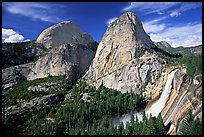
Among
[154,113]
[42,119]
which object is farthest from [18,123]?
[154,113]

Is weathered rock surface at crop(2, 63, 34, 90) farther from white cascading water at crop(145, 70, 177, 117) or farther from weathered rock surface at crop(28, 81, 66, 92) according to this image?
white cascading water at crop(145, 70, 177, 117)

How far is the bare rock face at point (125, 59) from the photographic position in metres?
122

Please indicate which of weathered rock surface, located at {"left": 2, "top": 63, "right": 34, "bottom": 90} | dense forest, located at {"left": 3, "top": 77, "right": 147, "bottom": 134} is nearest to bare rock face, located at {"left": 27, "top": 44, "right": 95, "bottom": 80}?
weathered rock surface, located at {"left": 2, "top": 63, "right": 34, "bottom": 90}

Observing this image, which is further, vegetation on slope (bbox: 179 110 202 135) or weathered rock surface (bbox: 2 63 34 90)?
weathered rock surface (bbox: 2 63 34 90)

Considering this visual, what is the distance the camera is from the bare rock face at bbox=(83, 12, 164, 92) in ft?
400

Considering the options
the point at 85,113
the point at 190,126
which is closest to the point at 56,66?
the point at 85,113

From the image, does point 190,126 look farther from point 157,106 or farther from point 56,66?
point 56,66

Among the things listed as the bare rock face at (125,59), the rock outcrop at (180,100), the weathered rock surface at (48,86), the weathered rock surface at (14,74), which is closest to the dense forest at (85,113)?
the weathered rock surface at (48,86)

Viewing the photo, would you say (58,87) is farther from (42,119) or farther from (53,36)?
(53,36)

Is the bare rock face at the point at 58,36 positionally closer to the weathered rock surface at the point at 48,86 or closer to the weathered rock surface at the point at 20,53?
the weathered rock surface at the point at 20,53

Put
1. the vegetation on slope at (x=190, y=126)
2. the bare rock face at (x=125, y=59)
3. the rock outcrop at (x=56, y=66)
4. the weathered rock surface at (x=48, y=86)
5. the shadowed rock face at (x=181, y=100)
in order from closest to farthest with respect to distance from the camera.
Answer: the vegetation on slope at (x=190, y=126)
the shadowed rock face at (x=181, y=100)
the bare rock face at (x=125, y=59)
the weathered rock surface at (x=48, y=86)
the rock outcrop at (x=56, y=66)

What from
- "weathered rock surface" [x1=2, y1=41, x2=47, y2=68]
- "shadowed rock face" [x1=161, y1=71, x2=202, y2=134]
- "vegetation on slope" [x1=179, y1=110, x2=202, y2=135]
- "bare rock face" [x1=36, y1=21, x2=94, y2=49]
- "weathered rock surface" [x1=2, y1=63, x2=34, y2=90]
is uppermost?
"bare rock face" [x1=36, y1=21, x2=94, y2=49]

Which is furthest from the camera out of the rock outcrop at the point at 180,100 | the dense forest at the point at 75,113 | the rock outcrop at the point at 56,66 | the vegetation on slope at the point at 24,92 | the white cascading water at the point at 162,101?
the rock outcrop at the point at 56,66

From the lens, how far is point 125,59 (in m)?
136
